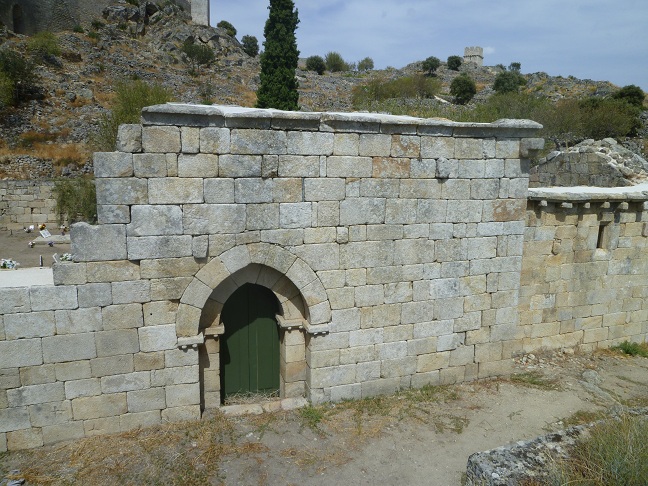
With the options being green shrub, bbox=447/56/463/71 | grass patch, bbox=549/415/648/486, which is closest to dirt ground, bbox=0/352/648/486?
grass patch, bbox=549/415/648/486

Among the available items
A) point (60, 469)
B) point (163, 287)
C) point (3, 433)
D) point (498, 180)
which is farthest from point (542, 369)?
point (3, 433)

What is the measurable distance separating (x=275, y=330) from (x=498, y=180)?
4.11 m

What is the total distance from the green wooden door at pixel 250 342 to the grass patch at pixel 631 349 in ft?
22.8

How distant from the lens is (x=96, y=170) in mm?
4766

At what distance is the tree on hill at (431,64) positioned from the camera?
2146 inches

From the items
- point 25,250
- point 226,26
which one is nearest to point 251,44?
point 226,26

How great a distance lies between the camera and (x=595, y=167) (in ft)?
35.4

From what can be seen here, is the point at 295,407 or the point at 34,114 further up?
the point at 34,114

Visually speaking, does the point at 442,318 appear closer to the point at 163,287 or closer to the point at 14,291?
the point at 163,287

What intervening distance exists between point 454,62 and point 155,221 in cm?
5955

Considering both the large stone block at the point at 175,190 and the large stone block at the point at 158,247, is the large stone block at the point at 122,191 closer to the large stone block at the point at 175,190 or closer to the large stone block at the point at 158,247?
the large stone block at the point at 175,190

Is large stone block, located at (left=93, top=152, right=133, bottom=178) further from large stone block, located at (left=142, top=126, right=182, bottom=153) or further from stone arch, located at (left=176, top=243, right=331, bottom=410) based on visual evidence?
stone arch, located at (left=176, top=243, right=331, bottom=410)

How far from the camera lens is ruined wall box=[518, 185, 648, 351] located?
24.7 feet

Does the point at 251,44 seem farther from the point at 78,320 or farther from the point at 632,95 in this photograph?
the point at 78,320
